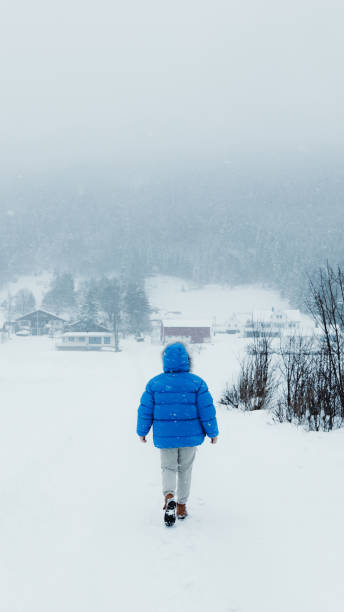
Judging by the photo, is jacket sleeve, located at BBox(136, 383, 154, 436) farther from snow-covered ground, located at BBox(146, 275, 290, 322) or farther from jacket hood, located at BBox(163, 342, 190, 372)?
snow-covered ground, located at BBox(146, 275, 290, 322)

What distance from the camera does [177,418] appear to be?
3.94 m

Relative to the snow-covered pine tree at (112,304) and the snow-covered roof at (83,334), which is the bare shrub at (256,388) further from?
the snow-covered roof at (83,334)

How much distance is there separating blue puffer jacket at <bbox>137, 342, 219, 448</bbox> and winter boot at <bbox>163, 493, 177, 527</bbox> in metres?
0.56

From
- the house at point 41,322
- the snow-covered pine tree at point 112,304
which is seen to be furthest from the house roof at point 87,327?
the house at point 41,322

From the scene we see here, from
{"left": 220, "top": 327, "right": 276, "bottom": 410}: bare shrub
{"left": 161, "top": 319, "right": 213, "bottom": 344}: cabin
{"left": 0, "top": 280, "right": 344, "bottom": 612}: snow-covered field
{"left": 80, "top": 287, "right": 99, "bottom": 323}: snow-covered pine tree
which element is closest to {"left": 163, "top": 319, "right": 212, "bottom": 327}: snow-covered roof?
{"left": 161, "top": 319, "right": 213, "bottom": 344}: cabin

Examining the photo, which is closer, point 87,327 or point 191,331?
point 87,327

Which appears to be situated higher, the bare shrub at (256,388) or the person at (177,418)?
the person at (177,418)

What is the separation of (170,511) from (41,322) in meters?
80.6

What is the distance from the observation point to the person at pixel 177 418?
3932 millimetres

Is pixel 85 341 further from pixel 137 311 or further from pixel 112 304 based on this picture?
pixel 137 311

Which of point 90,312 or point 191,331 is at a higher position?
point 90,312

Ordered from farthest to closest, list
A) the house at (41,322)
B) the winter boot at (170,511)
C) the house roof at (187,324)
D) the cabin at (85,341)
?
the house at (41,322)
the house roof at (187,324)
the cabin at (85,341)
the winter boot at (170,511)

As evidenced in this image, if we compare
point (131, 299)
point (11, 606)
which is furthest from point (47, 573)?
point (131, 299)

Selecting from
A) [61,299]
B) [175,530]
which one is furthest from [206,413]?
[61,299]
